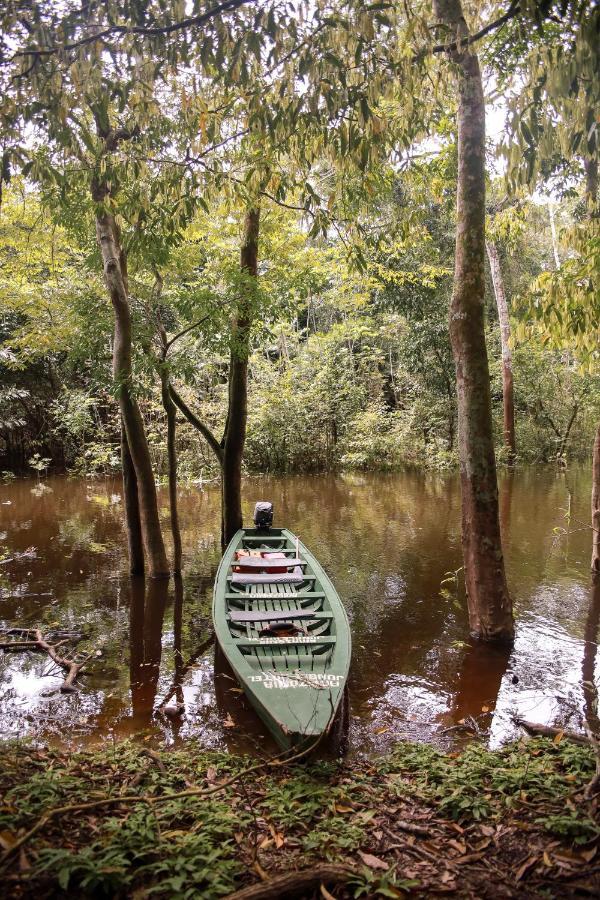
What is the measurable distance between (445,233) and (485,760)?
1736cm

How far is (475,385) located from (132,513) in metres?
5.14

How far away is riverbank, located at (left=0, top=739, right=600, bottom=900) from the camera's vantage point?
2199 mm

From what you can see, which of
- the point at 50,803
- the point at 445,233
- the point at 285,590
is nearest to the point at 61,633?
the point at 285,590

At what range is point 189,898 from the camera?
6.84 ft

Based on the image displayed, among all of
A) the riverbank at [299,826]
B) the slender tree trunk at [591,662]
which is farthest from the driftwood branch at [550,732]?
the slender tree trunk at [591,662]

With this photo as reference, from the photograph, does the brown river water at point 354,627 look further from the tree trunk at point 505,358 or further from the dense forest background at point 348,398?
the dense forest background at point 348,398

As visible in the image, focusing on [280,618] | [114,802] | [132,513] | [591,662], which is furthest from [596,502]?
[114,802]

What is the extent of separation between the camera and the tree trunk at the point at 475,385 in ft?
18.2

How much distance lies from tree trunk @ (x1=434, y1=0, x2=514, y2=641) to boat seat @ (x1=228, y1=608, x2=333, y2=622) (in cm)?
165

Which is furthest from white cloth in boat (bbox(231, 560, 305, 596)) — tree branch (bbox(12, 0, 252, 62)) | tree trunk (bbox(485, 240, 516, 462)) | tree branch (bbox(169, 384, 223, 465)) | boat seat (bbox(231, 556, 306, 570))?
tree trunk (bbox(485, 240, 516, 462))

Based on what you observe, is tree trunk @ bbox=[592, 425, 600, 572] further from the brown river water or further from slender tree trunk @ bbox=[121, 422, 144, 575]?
slender tree trunk @ bbox=[121, 422, 144, 575]

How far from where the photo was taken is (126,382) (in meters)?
7.44

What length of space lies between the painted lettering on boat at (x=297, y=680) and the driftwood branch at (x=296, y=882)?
167 centimetres

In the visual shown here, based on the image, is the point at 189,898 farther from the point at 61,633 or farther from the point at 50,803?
the point at 61,633
